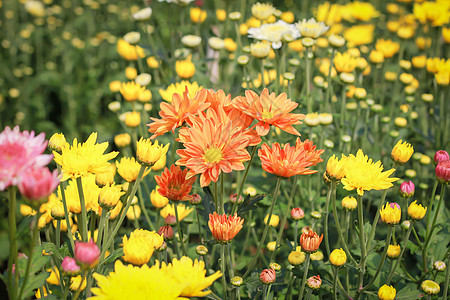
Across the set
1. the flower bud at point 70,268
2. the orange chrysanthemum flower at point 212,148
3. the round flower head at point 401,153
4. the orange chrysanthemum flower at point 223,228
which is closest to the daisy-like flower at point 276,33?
the round flower head at point 401,153

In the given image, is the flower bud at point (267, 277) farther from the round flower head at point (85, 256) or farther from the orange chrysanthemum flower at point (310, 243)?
the round flower head at point (85, 256)

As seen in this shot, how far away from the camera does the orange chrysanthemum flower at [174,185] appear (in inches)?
44.9

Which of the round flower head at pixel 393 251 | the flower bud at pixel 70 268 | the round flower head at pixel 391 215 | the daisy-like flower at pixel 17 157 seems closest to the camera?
the daisy-like flower at pixel 17 157

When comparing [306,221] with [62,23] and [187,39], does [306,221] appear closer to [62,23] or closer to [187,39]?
[187,39]

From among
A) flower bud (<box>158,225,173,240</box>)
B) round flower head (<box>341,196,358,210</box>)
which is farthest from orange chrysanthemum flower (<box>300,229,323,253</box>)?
flower bud (<box>158,225,173,240</box>)

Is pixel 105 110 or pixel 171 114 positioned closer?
pixel 171 114

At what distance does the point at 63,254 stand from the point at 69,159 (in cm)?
27

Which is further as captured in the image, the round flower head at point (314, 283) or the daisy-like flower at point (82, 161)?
the round flower head at point (314, 283)

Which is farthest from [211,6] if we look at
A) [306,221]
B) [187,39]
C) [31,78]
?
[306,221]

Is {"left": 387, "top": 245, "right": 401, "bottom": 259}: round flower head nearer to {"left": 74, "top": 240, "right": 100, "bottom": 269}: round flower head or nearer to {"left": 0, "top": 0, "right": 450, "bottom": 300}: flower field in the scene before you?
{"left": 0, "top": 0, "right": 450, "bottom": 300}: flower field

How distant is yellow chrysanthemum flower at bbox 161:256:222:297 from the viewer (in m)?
0.90

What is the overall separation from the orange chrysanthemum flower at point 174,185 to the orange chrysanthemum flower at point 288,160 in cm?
20

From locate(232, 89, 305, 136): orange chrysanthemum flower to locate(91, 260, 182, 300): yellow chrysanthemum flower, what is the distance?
1.37 feet

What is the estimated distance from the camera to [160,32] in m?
3.87
